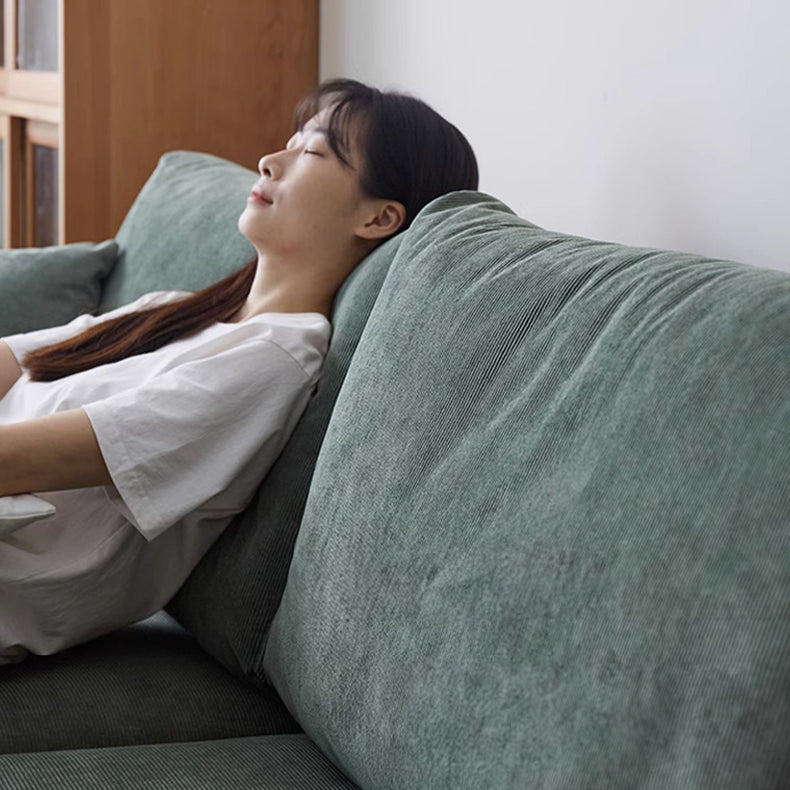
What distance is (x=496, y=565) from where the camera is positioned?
0.86 meters

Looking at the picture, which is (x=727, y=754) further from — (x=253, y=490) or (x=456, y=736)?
(x=253, y=490)

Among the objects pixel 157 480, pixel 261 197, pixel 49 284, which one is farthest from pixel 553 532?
pixel 49 284

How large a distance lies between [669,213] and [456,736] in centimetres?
83

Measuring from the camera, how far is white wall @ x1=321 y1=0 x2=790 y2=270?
131cm

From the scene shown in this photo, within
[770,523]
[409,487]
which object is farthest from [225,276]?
[770,523]

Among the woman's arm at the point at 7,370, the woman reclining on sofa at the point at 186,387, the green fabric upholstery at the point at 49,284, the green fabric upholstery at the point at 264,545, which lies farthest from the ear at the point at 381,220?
the green fabric upholstery at the point at 49,284

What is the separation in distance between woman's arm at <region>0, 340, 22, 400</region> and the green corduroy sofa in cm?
43

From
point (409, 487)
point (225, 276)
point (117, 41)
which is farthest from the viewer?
point (117, 41)

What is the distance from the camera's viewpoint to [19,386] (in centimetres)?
161

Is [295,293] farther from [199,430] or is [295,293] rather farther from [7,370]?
[7,370]

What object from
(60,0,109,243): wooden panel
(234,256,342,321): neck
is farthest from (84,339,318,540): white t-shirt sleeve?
(60,0,109,243): wooden panel

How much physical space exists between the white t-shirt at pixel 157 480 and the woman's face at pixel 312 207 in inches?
4.7

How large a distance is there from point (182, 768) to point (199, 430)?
342 mm

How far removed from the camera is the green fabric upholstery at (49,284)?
6.74 ft
